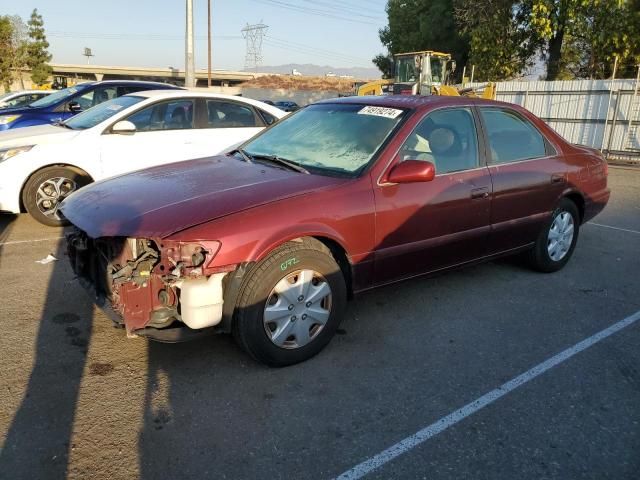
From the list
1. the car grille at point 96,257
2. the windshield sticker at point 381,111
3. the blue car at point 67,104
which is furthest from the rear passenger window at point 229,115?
the car grille at point 96,257

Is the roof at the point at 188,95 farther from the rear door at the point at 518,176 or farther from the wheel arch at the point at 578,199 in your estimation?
the wheel arch at the point at 578,199

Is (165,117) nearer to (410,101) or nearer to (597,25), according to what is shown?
(410,101)

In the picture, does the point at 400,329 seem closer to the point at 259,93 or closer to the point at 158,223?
the point at 158,223

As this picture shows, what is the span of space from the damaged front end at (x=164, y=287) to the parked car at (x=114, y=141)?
126 inches

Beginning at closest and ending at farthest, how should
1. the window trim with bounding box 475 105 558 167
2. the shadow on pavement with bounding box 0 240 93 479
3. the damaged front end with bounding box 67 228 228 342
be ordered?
1. the shadow on pavement with bounding box 0 240 93 479
2. the damaged front end with bounding box 67 228 228 342
3. the window trim with bounding box 475 105 558 167

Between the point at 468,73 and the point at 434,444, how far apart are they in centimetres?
3127

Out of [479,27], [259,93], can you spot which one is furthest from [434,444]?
[259,93]

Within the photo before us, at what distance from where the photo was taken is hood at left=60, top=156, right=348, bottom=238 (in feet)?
9.62

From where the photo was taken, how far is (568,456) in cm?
255

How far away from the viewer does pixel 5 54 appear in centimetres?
3650

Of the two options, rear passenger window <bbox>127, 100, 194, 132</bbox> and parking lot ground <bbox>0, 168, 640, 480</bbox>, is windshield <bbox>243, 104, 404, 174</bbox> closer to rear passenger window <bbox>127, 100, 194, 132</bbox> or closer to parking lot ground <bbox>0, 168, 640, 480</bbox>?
parking lot ground <bbox>0, 168, 640, 480</bbox>

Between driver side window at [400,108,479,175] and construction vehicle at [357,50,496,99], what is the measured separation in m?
14.4

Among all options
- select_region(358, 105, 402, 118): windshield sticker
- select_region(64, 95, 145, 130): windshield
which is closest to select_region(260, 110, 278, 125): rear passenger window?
select_region(64, 95, 145, 130): windshield

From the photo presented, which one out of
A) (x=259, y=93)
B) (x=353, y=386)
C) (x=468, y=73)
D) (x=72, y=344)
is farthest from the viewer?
(x=259, y=93)
